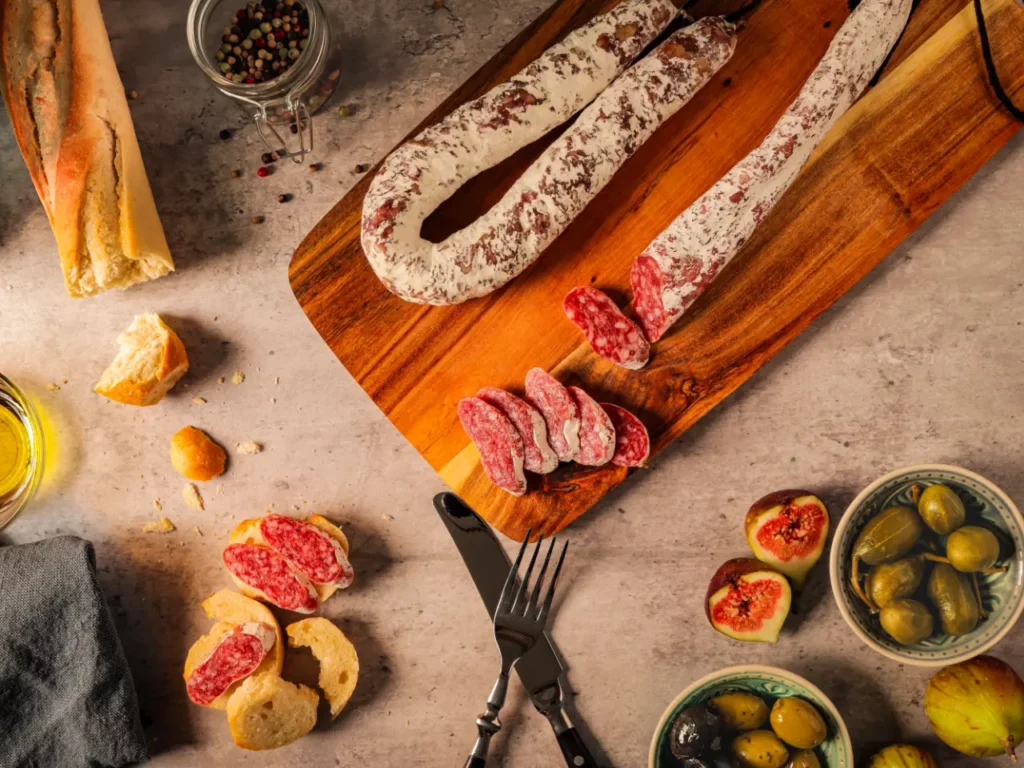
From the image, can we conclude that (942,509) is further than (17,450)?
No

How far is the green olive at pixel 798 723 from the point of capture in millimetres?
1740

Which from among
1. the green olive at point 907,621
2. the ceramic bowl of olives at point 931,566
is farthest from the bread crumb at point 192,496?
the green olive at point 907,621

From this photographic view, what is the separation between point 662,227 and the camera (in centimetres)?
192

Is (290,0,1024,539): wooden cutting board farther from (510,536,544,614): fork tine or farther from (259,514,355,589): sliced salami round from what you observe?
(259,514,355,589): sliced salami round

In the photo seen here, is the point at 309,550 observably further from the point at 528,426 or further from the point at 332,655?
the point at 528,426

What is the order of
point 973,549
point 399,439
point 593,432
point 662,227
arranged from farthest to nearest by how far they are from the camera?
point 399,439, point 662,227, point 593,432, point 973,549

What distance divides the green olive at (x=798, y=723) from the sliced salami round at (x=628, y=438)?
613mm

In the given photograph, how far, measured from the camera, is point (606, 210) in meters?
1.93

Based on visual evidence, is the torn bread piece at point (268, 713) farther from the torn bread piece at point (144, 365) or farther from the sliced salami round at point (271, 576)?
the torn bread piece at point (144, 365)

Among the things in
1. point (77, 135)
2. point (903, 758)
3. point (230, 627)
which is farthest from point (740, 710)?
point (77, 135)

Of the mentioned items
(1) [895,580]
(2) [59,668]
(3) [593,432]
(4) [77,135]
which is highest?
(1) [895,580]

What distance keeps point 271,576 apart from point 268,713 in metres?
0.32

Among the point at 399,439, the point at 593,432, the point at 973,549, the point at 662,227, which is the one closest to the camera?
the point at 973,549

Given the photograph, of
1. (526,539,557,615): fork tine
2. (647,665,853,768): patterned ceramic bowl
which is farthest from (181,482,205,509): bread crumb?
(647,665,853,768): patterned ceramic bowl
